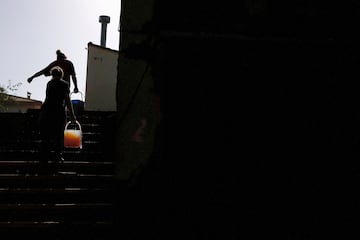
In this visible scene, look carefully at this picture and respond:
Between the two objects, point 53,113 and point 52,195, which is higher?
point 53,113

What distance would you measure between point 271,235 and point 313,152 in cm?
52

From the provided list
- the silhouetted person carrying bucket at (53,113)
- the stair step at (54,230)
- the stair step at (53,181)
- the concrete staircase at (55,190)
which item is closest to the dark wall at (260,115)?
the concrete staircase at (55,190)

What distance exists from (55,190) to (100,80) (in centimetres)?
968

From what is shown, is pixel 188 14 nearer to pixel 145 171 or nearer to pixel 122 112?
pixel 122 112

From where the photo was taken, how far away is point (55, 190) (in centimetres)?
579

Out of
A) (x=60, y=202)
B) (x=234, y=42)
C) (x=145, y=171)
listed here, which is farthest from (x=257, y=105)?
(x=60, y=202)

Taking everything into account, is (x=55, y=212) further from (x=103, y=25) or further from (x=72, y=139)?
(x=103, y=25)

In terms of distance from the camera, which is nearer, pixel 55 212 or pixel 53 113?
pixel 55 212

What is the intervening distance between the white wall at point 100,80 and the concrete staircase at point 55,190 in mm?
7174

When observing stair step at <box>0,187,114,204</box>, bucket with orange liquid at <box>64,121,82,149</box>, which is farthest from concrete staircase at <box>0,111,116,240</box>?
bucket with orange liquid at <box>64,121,82,149</box>

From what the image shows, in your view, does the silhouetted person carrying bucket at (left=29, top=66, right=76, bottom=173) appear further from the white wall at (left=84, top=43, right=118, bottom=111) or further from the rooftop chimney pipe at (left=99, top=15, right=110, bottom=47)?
the rooftop chimney pipe at (left=99, top=15, right=110, bottom=47)

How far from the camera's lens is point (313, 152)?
2.41m

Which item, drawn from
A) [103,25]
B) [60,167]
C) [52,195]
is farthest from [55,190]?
[103,25]

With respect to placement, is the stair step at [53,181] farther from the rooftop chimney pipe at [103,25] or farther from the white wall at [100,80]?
the rooftop chimney pipe at [103,25]
